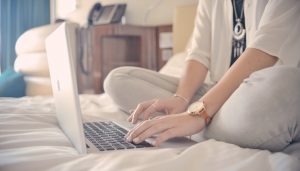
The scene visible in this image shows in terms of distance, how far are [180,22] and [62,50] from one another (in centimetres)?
174

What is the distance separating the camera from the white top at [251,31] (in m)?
0.79

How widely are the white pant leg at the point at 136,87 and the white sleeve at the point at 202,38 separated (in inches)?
3.7

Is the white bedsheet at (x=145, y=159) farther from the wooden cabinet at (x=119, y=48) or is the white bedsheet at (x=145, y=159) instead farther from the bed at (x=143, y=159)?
the wooden cabinet at (x=119, y=48)

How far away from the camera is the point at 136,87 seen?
107 cm

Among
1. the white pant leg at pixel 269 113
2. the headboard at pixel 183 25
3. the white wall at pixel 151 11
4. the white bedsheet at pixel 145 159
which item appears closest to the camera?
the white bedsheet at pixel 145 159

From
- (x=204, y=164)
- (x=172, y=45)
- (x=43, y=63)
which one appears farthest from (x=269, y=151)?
(x=43, y=63)

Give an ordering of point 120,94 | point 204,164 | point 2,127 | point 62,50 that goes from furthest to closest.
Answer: point 120,94, point 2,127, point 62,50, point 204,164

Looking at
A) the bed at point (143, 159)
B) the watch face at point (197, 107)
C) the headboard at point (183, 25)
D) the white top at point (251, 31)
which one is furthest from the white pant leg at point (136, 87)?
the headboard at point (183, 25)

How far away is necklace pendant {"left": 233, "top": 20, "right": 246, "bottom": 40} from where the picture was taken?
1.08 metres

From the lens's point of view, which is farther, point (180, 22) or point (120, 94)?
point (180, 22)

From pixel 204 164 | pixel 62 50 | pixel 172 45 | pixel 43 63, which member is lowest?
pixel 43 63

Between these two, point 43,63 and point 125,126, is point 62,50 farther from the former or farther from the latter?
point 43,63

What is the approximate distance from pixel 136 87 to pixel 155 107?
23 cm

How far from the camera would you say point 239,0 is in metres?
1.12
